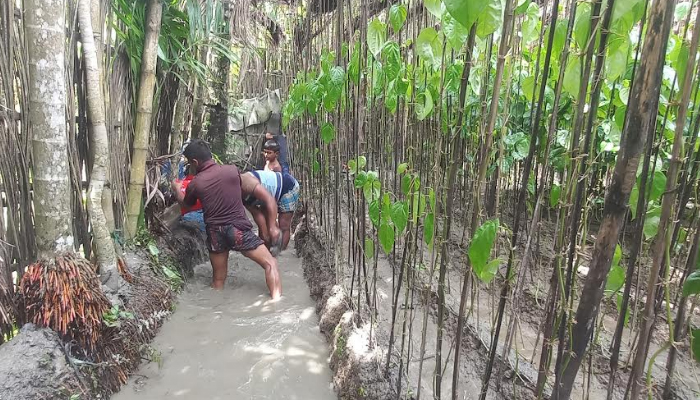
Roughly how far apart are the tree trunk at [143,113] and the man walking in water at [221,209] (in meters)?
0.38

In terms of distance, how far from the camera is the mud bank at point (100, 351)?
1.75 m

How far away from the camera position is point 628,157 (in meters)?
0.83

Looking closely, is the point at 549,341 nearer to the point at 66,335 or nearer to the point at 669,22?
the point at 669,22

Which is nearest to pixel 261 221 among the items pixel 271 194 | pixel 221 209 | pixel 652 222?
pixel 271 194

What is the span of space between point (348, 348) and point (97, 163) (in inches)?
66.2

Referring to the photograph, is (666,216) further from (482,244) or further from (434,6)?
(434,6)

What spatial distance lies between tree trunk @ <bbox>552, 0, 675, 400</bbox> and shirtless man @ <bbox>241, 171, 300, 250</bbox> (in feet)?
10.6

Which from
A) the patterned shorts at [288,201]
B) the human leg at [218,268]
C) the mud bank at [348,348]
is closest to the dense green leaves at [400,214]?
the mud bank at [348,348]

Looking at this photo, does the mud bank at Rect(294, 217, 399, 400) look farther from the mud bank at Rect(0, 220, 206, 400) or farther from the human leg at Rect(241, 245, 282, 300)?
the mud bank at Rect(0, 220, 206, 400)

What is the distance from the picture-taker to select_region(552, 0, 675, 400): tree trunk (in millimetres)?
757

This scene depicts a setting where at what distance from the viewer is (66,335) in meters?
1.95

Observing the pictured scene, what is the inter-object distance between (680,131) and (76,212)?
2.65 m

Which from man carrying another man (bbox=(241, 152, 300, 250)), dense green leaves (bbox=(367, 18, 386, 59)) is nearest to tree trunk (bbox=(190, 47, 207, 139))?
man carrying another man (bbox=(241, 152, 300, 250))

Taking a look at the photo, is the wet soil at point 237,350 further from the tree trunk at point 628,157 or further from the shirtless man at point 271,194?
the tree trunk at point 628,157
